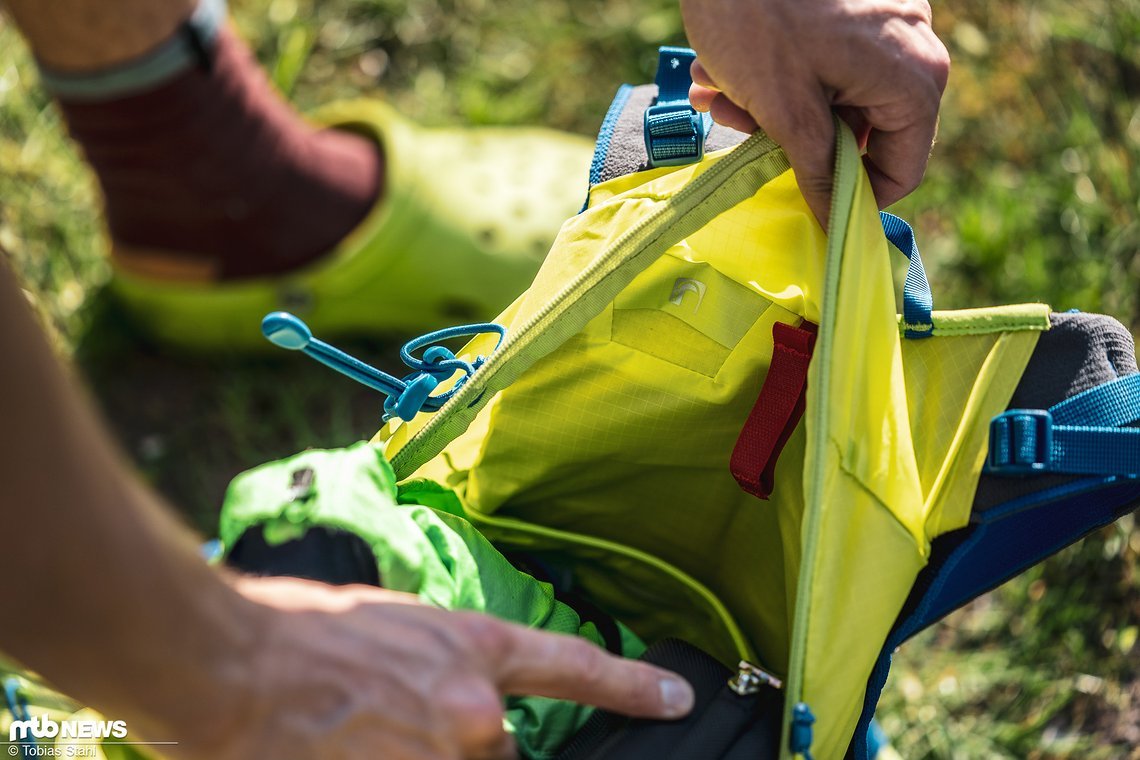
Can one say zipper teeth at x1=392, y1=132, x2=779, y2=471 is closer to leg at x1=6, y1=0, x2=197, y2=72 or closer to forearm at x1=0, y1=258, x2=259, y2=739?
forearm at x1=0, y1=258, x2=259, y2=739

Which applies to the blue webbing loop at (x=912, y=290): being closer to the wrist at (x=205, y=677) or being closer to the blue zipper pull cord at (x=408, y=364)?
the blue zipper pull cord at (x=408, y=364)

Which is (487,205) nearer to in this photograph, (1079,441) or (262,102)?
(262,102)

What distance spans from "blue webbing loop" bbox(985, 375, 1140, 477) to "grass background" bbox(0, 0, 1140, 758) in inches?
25.6

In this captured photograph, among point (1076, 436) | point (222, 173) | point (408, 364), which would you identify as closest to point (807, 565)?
point (1076, 436)

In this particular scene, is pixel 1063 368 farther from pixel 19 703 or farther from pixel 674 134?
pixel 19 703

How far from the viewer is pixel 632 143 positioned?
3.52ft

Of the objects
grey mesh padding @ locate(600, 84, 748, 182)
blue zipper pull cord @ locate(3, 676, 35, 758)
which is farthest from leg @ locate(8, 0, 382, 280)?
blue zipper pull cord @ locate(3, 676, 35, 758)

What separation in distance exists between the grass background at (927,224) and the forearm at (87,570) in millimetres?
1057

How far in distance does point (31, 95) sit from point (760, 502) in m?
1.70

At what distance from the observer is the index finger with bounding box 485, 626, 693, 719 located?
2.13 feet

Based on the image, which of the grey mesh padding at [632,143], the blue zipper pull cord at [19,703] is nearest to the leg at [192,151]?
the grey mesh padding at [632,143]

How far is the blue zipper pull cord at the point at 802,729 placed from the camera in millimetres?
731

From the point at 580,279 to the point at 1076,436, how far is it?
41cm

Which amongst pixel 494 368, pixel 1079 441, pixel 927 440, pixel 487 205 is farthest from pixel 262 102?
pixel 1079 441
